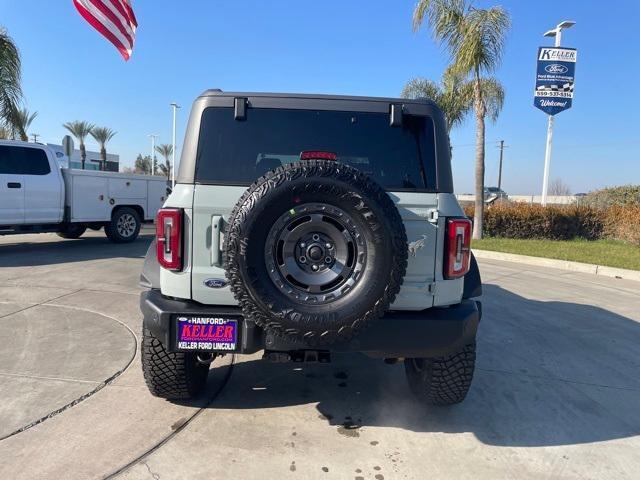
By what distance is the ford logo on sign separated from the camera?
1499cm

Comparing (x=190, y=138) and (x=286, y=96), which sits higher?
(x=286, y=96)

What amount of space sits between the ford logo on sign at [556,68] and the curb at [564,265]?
6.73 metres

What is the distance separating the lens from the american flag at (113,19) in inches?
383

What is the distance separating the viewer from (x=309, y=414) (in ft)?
10.9

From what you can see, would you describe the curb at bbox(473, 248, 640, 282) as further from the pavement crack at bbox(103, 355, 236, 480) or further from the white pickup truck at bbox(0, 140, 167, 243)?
the pavement crack at bbox(103, 355, 236, 480)

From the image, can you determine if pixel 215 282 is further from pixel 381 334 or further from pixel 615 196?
pixel 615 196

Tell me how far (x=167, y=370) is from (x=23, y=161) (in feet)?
27.5

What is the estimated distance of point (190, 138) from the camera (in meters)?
2.99

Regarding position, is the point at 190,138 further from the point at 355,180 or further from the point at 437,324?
the point at 437,324

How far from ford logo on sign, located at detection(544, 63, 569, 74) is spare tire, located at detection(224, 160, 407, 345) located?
15.1m

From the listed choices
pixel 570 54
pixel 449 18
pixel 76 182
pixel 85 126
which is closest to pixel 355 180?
pixel 76 182

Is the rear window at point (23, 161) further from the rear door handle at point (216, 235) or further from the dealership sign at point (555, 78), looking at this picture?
the dealership sign at point (555, 78)

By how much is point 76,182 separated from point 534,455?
10.3 metres

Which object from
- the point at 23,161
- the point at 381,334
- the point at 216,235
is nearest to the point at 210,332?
the point at 216,235
